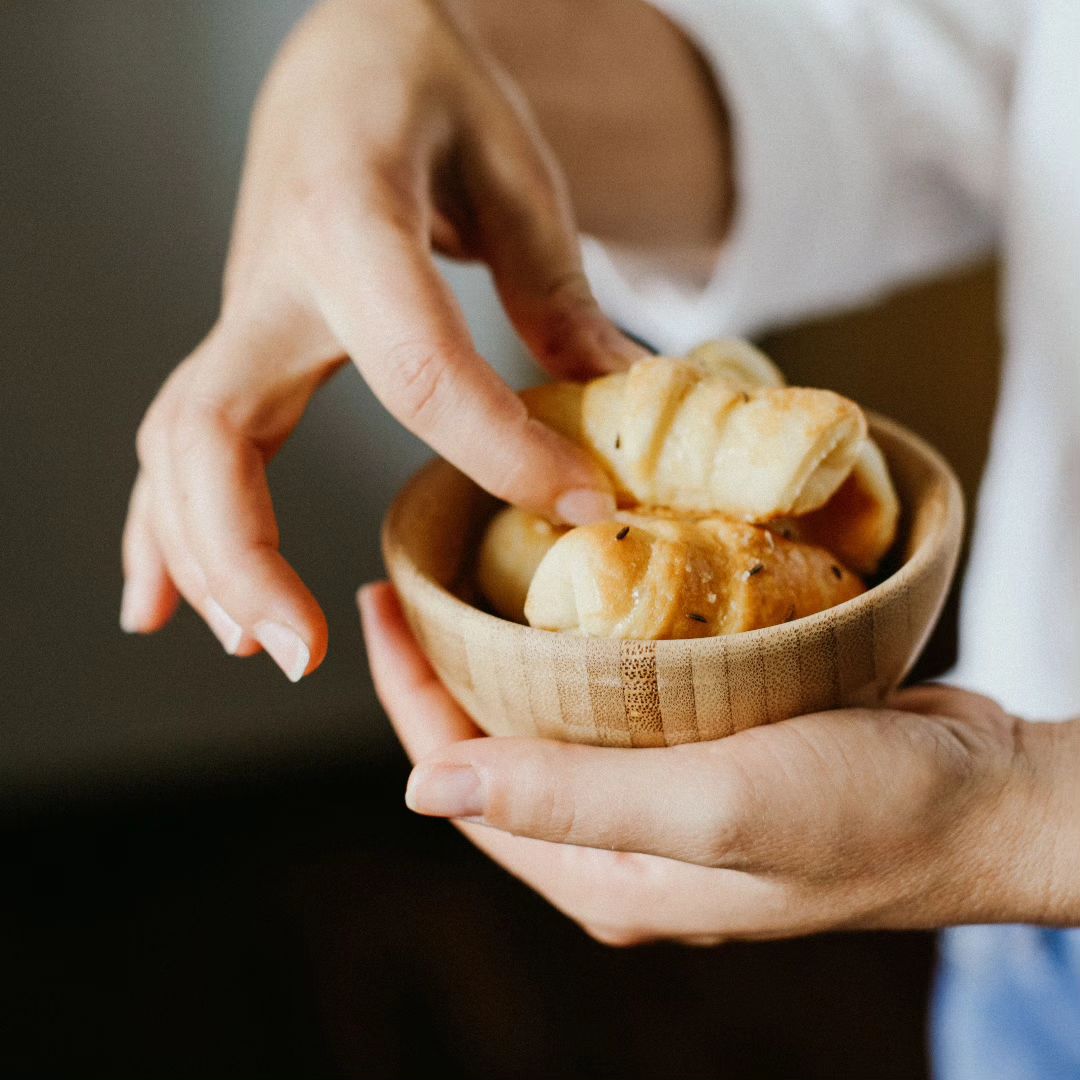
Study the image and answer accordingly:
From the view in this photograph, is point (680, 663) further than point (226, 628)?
No

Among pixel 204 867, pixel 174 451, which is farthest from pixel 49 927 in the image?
pixel 174 451

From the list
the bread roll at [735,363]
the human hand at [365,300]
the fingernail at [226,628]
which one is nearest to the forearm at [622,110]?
the human hand at [365,300]

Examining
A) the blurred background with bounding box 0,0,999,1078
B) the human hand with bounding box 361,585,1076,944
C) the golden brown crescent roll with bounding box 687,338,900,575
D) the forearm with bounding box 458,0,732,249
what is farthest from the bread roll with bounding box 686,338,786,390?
the blurred background with bounding box 0,0,999,1078

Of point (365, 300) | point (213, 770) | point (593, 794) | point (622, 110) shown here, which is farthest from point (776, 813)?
point (213, 770)

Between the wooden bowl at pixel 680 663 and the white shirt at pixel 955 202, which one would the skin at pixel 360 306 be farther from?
the white shirt at pixel 955 202

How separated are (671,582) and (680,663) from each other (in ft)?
0.11

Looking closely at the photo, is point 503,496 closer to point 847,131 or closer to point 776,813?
point 776,813

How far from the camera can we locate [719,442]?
467 millimetres

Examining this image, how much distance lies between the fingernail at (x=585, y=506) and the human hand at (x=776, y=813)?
0.34 feet

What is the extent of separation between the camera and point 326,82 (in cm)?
61

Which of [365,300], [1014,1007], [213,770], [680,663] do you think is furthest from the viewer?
[213,770]

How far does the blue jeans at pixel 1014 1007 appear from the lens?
662 mm

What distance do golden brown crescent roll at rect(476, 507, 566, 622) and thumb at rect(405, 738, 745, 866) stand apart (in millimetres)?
77

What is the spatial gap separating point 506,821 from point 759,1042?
0.87 m
